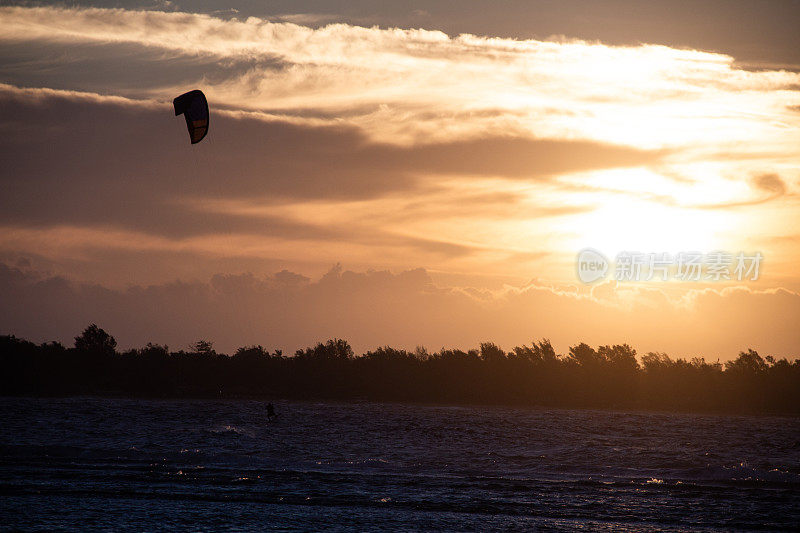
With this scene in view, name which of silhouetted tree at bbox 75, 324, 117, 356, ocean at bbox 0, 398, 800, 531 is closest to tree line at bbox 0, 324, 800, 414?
silhouetted tree at bbox 75, 324, 117, 356

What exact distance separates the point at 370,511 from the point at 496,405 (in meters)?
82.3

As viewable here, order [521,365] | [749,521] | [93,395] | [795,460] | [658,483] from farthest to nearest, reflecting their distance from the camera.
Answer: [521,365] < [93,395] < [795,460] < [658,483] < [749,521]

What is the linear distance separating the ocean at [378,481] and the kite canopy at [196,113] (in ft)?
44.8

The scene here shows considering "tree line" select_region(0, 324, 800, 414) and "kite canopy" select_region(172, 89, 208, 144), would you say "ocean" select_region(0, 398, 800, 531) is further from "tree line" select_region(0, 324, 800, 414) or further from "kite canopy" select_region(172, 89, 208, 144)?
"tree line" select_region(0, 324, 800, 414)

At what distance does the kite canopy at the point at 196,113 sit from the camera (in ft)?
112

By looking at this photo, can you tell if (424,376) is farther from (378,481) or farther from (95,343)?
(378,481)

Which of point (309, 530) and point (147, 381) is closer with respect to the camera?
point (309, 530)

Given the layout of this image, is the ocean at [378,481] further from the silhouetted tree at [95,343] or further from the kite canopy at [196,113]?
the silhouetted tree at [95,343]

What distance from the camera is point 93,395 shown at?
96.2m

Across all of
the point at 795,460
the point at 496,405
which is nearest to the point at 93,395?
the point at 496,405

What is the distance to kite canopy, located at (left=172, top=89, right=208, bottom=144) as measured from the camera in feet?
112

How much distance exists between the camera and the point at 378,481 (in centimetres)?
2219

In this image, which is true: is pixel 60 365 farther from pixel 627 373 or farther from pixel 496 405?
pixel 627 373

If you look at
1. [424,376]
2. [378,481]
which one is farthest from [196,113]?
[424,376]
